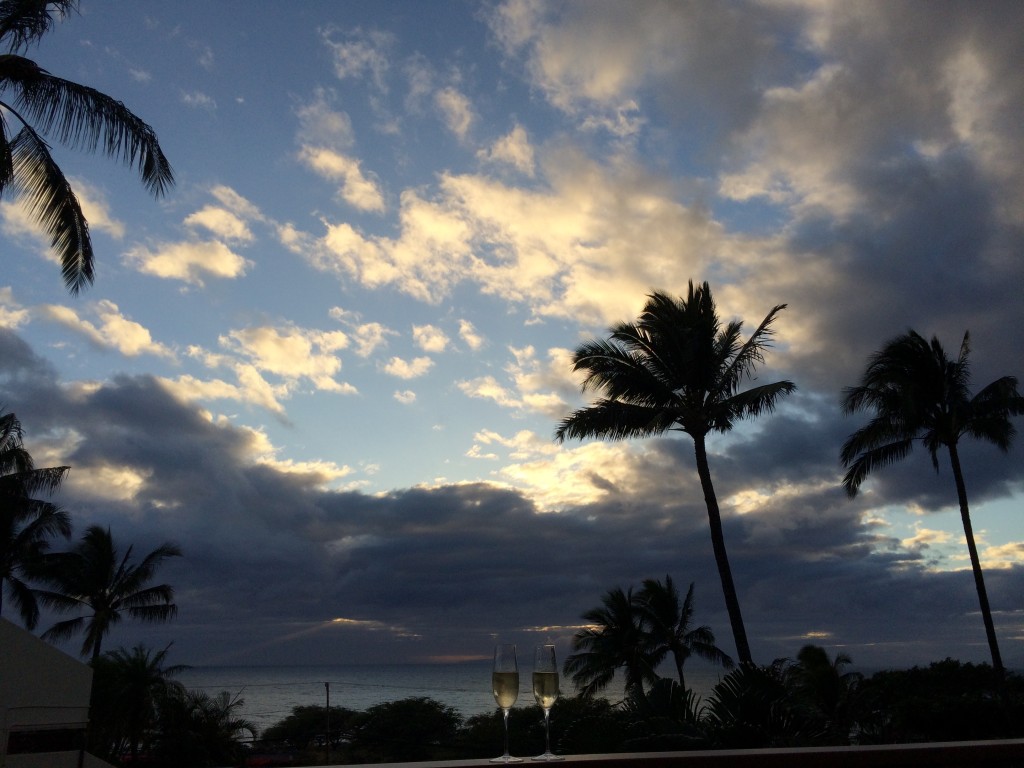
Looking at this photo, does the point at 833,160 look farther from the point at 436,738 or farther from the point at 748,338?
the point at 436,738

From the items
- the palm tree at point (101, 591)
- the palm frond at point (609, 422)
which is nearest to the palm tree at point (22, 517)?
the palm tree at point (101, 591)

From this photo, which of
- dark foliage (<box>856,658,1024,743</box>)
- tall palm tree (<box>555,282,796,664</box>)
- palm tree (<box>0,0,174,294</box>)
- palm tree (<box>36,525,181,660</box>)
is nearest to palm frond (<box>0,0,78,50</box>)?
palm tree (<box>0,0,174,294</box>)

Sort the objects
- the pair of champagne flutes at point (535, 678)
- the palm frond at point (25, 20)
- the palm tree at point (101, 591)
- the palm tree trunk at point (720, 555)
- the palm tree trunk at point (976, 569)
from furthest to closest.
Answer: the palm tree at point (101, 591) < the palm tree trunk at point (976, 569) < the palm tree trunk at point (720, 555) < the palm frond at point (25, 20) < the pair of champagne flutes at point (535, 678)

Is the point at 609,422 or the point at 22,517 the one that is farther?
the point at 22,517

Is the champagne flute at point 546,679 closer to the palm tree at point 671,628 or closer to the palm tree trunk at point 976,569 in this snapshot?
the palm tree trunk at point 976,569

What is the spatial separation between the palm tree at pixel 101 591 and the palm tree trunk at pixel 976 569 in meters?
28.9

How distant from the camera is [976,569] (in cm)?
1856

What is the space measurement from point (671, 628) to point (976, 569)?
16715 millimetres

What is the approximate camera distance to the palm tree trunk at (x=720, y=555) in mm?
15673

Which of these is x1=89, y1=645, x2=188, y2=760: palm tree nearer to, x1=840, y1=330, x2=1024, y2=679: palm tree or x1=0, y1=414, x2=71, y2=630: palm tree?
x1=0, y1=414, x2=71, y2=630: palm tree

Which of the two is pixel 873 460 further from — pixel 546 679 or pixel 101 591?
pixel 101 591

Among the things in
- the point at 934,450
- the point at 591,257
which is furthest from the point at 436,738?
the point at 591,257

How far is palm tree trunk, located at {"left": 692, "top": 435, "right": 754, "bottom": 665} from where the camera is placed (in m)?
15.7

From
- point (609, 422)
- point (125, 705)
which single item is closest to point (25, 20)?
point (609, 422)
